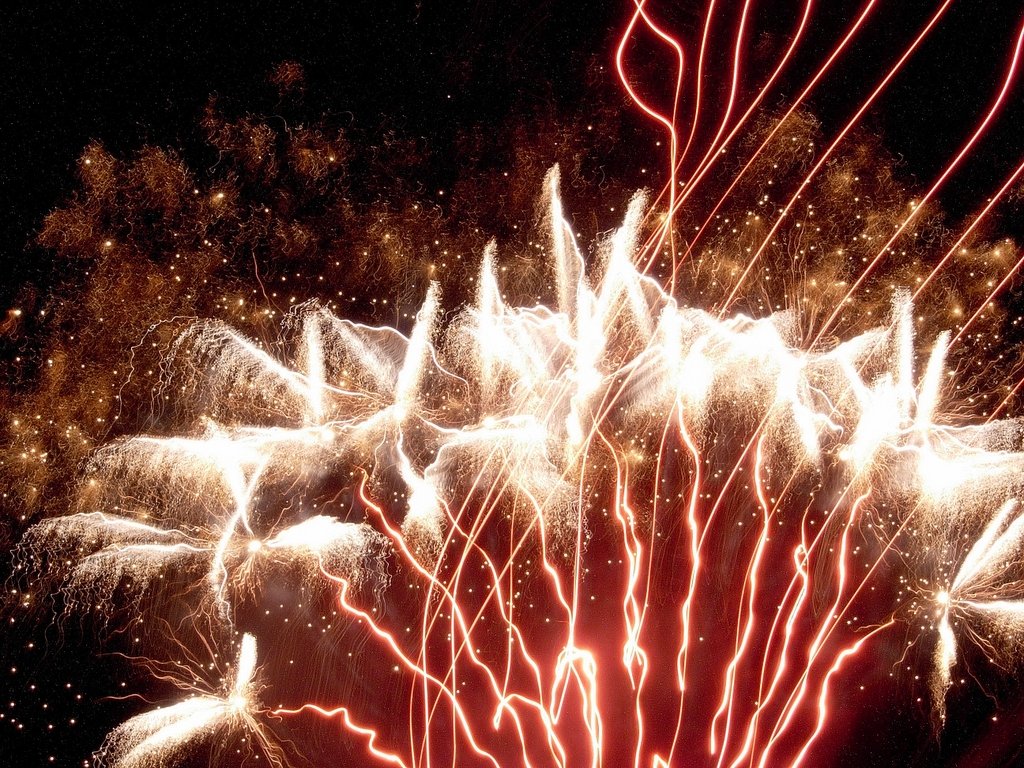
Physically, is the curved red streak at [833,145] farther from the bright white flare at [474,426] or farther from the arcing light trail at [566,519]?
the bright white flare at [474,426]

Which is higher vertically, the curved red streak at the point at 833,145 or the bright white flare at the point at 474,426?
the curved red streak at the point at 833,145

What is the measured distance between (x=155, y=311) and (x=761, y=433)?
10.7ft

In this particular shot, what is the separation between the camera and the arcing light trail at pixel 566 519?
8.91 ft

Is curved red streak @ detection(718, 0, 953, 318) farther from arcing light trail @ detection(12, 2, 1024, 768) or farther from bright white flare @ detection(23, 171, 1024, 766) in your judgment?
bright white flare @ detection(23, 171, 1024, 766)

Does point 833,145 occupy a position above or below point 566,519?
above

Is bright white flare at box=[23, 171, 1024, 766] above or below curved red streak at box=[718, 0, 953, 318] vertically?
below

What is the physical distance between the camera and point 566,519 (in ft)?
9.00

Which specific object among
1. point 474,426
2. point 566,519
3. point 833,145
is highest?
point 833,145

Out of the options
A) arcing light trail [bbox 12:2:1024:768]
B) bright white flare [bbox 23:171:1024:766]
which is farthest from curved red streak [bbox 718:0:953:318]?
bright white flare [bbox 23:171:1024:766]

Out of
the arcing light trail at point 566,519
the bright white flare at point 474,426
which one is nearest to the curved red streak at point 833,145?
the arcing light trail at point 566,519

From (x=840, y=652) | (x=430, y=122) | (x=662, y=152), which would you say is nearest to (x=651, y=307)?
(x=662, y=152)

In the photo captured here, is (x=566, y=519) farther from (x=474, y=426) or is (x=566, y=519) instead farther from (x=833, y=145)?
(x=833, y=145)

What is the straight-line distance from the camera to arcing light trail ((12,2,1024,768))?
2.72 meters

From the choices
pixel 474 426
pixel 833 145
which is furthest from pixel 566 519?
pixel 833 145
